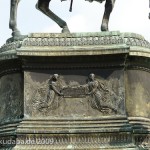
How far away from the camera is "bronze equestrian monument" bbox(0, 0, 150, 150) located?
11102 millimetres

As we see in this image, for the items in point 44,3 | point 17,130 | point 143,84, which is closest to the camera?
point 17,130

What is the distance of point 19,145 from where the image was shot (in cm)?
1107

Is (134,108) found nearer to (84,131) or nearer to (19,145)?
(84,131)

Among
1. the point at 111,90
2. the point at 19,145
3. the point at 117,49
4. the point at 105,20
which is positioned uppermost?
the point at 105,20

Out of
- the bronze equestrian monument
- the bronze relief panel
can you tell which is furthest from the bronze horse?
the bronze relief panel

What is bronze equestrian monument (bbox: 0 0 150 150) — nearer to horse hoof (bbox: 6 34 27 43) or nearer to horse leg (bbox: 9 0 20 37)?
horse hoof (bbox: 6 34 27 43)

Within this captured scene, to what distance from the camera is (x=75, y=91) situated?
1148 centimetres

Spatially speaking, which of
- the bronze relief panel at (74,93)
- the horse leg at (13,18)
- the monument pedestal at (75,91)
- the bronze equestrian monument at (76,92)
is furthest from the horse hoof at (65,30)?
the bronze relief panel at (74,93)

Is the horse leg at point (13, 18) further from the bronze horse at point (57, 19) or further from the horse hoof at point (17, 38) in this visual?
the horse hoof at point (17, 38)

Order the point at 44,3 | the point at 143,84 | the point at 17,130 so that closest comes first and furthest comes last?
the point at 17,130 → the point at 143,84 → the point at 44,3

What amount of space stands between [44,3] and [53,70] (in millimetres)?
1997

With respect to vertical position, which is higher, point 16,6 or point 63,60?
point 16,6

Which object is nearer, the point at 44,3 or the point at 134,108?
the point at 134,108

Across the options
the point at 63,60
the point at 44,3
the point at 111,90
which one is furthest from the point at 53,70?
the point at 44,3
